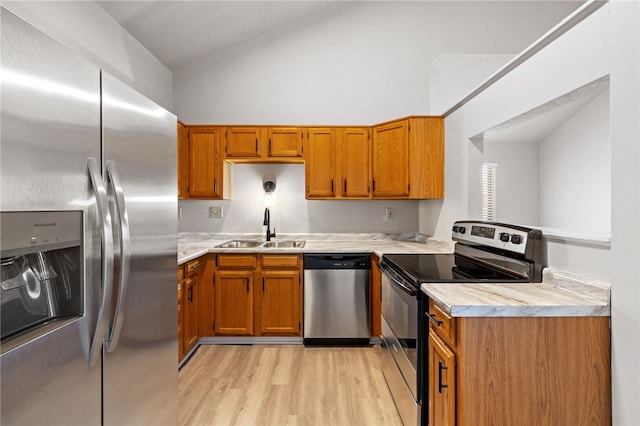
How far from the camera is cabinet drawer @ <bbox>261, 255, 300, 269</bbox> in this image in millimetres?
3377

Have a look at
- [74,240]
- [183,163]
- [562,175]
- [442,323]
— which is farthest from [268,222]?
[562,175]

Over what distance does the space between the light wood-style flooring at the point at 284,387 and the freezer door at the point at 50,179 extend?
128cm

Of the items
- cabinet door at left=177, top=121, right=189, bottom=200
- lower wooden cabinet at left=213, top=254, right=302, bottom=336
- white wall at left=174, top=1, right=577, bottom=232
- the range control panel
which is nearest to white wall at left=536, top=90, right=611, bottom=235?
white wall at left=174, top=1, right=577, bottom=232

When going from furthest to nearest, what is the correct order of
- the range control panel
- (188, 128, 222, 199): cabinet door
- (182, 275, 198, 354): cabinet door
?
1. (188, 128, 222, 199): cabinet door
2. (182, 275, 198, 354): cabinet door
3. the range control panel

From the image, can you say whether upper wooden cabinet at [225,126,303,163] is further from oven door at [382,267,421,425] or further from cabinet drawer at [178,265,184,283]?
oven door at [382,267,421,425]

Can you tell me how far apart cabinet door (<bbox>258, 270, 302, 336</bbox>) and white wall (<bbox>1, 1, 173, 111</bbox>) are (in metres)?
2.13

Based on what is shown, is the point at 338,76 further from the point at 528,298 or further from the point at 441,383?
the point at 441,383

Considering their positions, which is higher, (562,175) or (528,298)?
(562,175)

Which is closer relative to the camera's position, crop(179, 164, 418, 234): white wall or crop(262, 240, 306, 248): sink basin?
crop(262, 240, 306, 248): sink basin

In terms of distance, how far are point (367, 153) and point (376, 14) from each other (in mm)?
1589

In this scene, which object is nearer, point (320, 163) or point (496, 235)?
point (496, 235)

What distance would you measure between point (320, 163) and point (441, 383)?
263 centimetres

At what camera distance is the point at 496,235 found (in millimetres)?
2148

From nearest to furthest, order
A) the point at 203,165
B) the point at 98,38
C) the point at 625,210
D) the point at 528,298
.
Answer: the point at 625,210 → the point at 528,298 → the point at 98,38 → the point at 203,165
